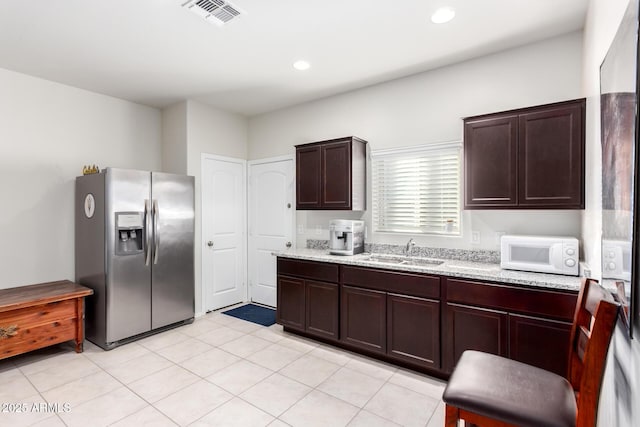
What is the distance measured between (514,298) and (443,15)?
7.03 feet

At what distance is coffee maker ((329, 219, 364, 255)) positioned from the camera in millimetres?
3498

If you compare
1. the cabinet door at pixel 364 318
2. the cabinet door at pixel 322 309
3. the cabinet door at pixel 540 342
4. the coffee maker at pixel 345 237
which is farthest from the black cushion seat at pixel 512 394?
the coffee maker at pixel 345 237

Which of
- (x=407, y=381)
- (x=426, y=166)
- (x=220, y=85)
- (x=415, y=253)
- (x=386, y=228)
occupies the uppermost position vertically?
(x=220, y=85)

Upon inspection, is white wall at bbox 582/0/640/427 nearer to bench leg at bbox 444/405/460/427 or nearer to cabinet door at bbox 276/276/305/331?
bench leg at bbox 444/405/460/427

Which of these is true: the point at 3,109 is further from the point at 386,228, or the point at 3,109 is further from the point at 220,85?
the point at 386,228

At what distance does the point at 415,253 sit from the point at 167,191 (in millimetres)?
2855

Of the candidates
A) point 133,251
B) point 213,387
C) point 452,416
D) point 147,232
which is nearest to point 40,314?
point 133,251

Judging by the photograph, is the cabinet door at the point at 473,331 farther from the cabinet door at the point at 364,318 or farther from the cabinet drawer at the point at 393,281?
the cabinet door at the point at 364,318

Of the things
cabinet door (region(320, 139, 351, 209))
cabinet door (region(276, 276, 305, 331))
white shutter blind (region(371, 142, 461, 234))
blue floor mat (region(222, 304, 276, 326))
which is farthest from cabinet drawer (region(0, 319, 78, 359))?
white shutter blind (region(371, 142, 461, 234))

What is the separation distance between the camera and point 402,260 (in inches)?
129

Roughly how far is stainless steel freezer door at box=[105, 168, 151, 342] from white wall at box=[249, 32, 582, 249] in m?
1.91

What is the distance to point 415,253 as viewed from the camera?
3.40 meters

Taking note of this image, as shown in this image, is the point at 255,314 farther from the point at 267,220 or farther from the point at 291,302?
the point at 267,220

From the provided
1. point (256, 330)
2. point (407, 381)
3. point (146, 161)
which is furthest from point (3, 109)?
point (407, 381)
